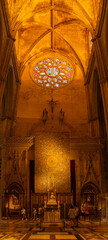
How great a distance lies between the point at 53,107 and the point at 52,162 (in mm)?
4812

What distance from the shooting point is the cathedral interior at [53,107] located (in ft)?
49.6

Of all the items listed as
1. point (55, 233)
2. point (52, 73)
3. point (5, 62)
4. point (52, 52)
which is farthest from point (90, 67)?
point (55, 233)

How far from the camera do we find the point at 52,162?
17.3m

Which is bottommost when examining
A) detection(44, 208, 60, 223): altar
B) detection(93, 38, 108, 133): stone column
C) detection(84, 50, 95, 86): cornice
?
detection(44, 208, 60, 223): altar

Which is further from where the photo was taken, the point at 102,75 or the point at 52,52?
the point at 52,52

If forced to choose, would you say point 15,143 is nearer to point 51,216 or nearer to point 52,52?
point 51,216

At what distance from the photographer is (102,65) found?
14.0 m

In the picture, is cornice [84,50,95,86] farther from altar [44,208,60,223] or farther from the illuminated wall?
altar [44,208,60,223]

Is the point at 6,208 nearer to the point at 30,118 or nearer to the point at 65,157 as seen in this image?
the point at 65,157

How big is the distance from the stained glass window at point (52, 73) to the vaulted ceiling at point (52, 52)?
318mm

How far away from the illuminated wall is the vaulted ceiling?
8.76ft

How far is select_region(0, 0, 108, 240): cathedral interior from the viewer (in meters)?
15.1

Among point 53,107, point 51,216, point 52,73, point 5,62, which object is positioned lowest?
point 51,216

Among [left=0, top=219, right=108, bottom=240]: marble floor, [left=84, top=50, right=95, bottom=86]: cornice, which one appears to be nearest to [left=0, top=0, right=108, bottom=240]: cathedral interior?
[left=84, top=50, right=95, bottom=86]: cornice
